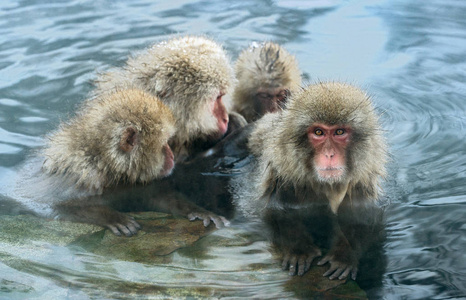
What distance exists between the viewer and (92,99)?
247 inches

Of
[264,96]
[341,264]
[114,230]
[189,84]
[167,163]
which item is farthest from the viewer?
[264,96]

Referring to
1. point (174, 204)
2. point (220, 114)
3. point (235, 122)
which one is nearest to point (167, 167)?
point (174, 204)

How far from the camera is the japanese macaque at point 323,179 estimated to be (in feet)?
14.6

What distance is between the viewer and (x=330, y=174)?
4438mm

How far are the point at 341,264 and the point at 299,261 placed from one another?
0.26 metres

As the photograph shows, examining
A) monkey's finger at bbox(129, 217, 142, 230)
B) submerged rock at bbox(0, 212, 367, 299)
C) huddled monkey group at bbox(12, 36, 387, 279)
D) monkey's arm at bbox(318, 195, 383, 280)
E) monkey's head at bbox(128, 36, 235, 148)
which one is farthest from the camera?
monkey's head at bbox(128, 36, 235, 148)

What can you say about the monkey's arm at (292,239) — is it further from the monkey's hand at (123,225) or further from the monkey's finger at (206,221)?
the monkey's hand at (123,225)

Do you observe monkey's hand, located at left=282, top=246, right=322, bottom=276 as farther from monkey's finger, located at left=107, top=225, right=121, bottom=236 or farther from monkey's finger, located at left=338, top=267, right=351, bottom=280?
monkey's finger, located at left=107, top=225, right=121, bottom=236

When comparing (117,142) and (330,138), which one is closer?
(330,138)

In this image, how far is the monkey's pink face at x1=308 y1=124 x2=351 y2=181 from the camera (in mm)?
4441

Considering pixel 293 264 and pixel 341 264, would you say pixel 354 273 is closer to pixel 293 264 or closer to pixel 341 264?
pixel 341 264

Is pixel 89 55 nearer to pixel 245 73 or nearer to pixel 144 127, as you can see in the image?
pixel 245 73

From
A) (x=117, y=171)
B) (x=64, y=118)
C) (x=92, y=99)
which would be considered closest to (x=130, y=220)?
(x=117, y=171)

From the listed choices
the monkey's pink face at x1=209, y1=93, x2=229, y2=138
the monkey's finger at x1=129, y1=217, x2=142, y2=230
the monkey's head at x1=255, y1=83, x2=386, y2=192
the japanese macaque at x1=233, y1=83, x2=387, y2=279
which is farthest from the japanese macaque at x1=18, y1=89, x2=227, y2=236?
the monkey's head at x1=255, y1=83, x2=386, y2=192
